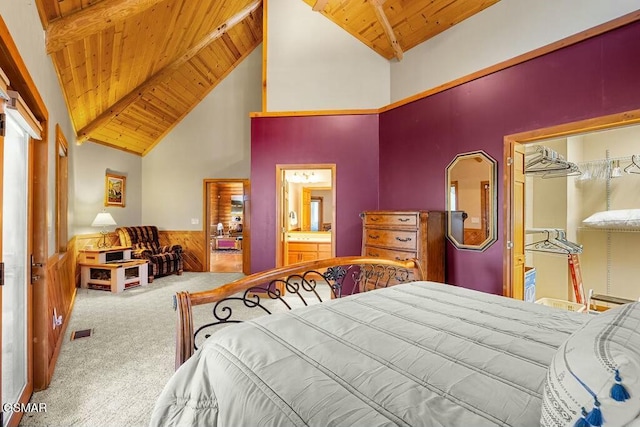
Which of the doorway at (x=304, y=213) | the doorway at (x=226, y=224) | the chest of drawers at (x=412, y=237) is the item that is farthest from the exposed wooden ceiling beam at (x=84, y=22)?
the doorway at (x=226, y=224)

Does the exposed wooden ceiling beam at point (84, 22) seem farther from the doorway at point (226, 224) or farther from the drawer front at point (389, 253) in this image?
the doorway at point (226, 224)

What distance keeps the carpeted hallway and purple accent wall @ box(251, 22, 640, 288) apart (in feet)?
A: 5.29

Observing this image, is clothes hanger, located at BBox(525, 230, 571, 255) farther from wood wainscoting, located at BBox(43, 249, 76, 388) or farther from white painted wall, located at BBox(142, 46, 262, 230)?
white painted wall, located at BBox(142, 46, 262, 230)

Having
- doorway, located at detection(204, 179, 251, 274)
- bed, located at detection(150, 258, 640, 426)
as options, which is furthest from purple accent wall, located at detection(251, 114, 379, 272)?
doorway, located at detection(204, 179, 251, 274)

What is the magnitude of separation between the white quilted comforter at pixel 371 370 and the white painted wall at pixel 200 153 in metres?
5.77

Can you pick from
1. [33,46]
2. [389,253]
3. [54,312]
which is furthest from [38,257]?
[389,253]

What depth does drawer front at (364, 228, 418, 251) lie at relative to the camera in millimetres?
3233

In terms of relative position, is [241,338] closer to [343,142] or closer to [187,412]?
[187,412]

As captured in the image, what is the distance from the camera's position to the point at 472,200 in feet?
10.9

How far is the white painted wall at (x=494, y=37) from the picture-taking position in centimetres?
254

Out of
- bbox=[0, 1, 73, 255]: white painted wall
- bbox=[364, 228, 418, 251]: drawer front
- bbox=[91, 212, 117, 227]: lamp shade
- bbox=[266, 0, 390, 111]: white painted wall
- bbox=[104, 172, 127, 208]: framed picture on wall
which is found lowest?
bbox=[364, 228, 418, 251]: drawer front

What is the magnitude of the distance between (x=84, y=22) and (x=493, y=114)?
12.6 feet

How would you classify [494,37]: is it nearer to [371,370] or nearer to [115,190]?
[371,370]

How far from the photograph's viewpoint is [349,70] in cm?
445
